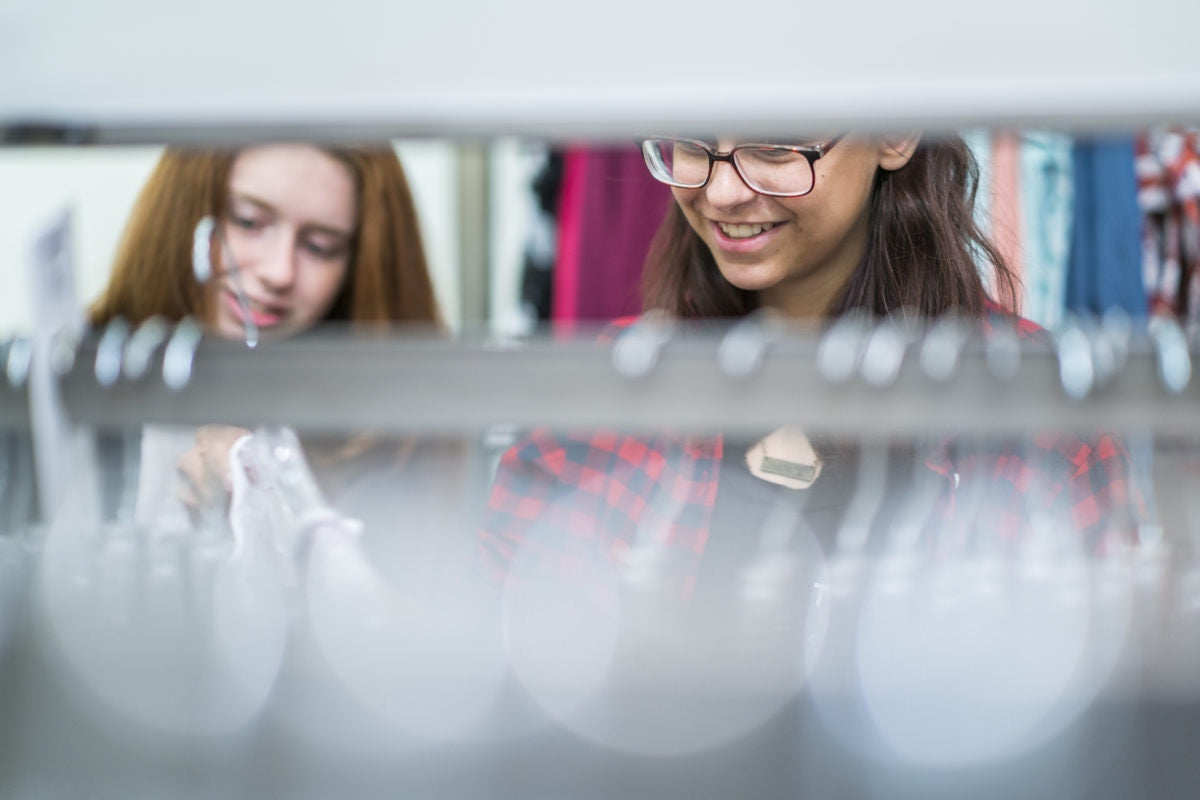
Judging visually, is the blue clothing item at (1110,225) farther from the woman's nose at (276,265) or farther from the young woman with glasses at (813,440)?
the woman's nose at (276,265)

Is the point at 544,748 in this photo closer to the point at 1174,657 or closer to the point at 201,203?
the point at 1174,657

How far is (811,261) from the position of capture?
663mm

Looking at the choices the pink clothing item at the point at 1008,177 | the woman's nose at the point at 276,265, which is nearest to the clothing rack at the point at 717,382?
the woman's nose at the point at 276,265

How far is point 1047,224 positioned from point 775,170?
79 cm

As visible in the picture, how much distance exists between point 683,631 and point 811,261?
1.04 ft

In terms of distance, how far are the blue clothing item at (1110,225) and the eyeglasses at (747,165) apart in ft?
2.54

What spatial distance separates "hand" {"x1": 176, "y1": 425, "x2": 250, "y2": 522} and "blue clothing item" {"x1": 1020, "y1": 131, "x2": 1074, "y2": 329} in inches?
38.5

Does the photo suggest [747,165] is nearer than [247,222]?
Yes

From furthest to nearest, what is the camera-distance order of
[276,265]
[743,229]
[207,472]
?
[276,265] → [743,229] → [207,472]

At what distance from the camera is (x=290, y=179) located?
3.28 ft

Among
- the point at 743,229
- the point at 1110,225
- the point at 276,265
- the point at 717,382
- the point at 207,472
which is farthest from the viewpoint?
the point at 1110,225

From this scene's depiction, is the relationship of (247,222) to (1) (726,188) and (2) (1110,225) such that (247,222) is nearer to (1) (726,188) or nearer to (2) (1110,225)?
(1) (726,188)

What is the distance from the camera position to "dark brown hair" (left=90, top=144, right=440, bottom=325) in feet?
3.24

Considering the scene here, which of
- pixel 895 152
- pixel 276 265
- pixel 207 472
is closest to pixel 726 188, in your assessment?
pixel 895 152
